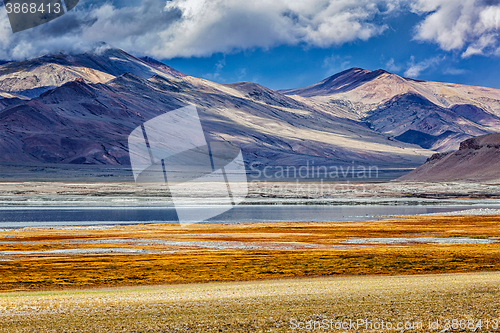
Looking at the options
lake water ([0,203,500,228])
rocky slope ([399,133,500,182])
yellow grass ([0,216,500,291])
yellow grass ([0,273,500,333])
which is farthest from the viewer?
rocky slope ([399,133,500,182])

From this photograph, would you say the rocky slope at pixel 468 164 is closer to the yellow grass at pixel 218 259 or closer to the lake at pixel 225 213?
the lake at pixel 225 213

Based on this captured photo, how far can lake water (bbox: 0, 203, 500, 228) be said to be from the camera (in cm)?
5647

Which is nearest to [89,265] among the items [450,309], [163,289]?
[163,289]

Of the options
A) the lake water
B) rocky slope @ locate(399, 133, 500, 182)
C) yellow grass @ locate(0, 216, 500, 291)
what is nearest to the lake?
the lake water

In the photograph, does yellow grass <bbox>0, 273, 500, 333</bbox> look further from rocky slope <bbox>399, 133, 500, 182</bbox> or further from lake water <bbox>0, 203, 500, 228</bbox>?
rocky slope <bbox>399, 133, 500, 182</bbox>

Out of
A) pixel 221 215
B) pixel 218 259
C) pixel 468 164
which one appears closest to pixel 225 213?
pixel 221 215

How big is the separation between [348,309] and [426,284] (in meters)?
4.75

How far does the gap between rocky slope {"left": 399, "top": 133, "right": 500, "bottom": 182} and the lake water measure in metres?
44.3

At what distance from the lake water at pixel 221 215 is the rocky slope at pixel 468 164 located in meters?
44.3

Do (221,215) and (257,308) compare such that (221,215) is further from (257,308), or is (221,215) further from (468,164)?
(468,164)

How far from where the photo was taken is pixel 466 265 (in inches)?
855

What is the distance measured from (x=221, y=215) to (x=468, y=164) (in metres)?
83.5

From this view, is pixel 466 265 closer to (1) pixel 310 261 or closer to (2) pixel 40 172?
(1) pixel 310 261

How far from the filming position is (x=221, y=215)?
214ft
